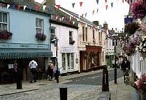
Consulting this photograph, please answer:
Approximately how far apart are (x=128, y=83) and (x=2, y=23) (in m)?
10.2

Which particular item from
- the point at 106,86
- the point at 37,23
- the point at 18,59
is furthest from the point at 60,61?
the point at 106,86

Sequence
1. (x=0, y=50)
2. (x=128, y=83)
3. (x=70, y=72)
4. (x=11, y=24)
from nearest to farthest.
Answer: (x=128, y=83) < (x=0, y=50) < (x=11, y=24) < (x=70, y=72)

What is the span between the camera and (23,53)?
30438mm

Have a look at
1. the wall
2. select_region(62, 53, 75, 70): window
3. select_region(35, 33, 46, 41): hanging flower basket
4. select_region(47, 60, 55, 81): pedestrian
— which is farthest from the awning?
select_region(62, 53, 75, 70): window

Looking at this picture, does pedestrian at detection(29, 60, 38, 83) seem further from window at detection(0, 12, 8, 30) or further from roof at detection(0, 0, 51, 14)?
roof at detection(0, 0, 51, 14)

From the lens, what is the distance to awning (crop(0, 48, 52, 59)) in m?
28.0

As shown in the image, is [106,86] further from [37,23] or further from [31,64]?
[37,23]

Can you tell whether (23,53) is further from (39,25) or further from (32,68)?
(39,25)

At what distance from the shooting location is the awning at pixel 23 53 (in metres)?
28.0

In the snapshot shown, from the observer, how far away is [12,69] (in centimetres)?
2920

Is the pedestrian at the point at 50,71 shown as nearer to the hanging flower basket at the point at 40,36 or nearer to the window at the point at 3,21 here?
the hanging flower basket at the point at 40,36

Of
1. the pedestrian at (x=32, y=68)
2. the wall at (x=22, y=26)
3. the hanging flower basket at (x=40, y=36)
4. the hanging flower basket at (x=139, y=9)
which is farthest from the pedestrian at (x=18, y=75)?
the hanging flower basket at (x=139, y=9)

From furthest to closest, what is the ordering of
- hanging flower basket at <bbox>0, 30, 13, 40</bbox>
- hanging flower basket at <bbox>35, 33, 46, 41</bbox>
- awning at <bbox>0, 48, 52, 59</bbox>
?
hanging flower basket at <bbox>35, 33, 46, 41</bbox>, awning at <bbox>0, 48, 52, 59</bbox>, hanging flower basket at <bbox>0, 30, 13, 40</bbox>

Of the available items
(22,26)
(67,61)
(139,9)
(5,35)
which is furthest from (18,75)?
(67,61)
